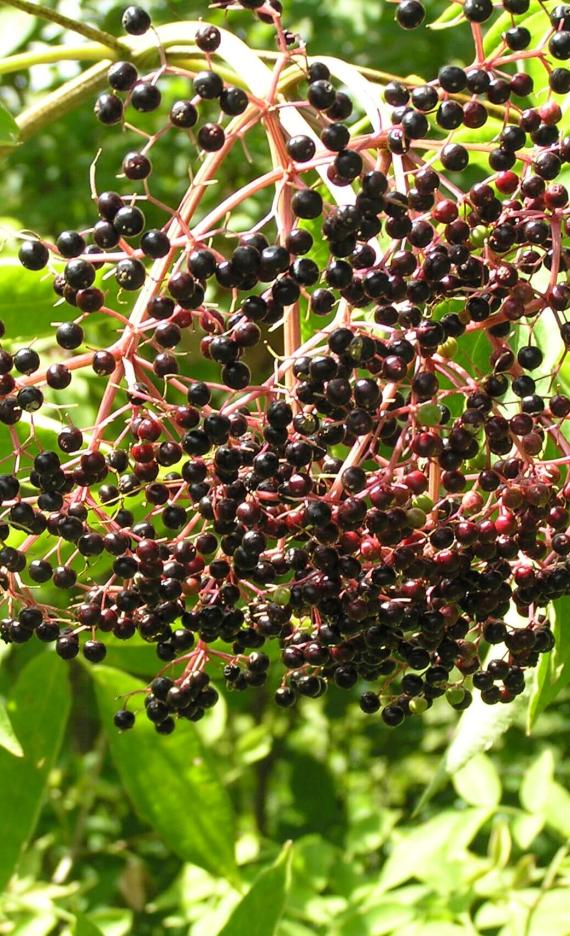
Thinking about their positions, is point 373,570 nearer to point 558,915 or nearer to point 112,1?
point 558,915

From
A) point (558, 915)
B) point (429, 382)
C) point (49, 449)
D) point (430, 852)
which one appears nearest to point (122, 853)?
point (430, 852)

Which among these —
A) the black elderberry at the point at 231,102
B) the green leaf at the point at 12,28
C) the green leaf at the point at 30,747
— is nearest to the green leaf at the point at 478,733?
the green leaf at the point at 30,747

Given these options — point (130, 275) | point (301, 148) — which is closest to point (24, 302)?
point (130, 275)

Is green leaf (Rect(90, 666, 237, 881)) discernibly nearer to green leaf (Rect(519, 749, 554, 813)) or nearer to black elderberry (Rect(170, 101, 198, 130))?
green leaf (Rect(519, 749, 554, 813))

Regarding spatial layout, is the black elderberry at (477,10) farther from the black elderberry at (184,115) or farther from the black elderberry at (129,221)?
the black elderberry at (129,221)

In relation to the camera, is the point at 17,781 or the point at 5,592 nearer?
the point at 5,592

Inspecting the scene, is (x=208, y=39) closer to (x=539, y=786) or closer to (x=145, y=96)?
(x=145, y=96)

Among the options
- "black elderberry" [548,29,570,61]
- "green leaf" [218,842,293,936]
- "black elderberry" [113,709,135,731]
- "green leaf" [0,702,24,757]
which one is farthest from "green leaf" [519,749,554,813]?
"black elderberry" [548,29,570,61]
